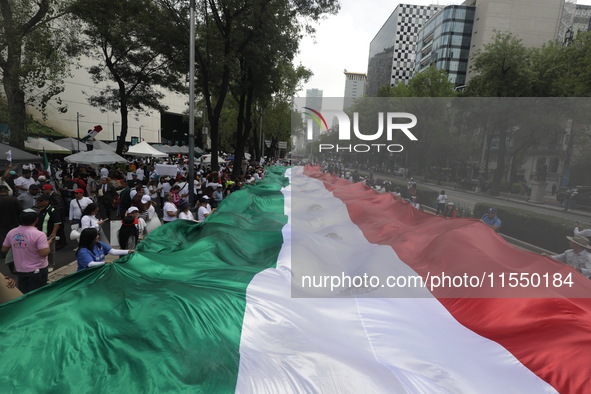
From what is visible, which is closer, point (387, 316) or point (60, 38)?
point (387, 316)

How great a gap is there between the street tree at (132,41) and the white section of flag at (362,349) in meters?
18.2

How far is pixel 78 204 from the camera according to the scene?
26.6 feet

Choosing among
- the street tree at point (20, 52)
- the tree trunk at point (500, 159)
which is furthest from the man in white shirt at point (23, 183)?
the tree trunk at point (500, 159)

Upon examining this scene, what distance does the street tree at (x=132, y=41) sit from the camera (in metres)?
18.5

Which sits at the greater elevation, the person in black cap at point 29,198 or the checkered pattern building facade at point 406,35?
the checkered pattern building facade at point 406,35

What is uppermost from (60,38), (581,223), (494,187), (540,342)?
(60,38)

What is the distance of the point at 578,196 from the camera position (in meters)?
5.49

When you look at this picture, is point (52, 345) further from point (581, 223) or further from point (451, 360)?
point (581, 223)

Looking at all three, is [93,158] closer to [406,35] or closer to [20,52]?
[20,52]

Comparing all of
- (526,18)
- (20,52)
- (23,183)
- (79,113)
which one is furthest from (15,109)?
(526,18)

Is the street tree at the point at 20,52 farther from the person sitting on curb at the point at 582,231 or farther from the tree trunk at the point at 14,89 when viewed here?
the person sitting on curb at the point at 582,231

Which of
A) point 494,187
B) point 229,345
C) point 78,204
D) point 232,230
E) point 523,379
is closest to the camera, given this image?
point 229,345

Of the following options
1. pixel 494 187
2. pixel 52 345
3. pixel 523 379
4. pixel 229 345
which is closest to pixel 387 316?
pixel 523 379

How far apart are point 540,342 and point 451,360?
88cm
